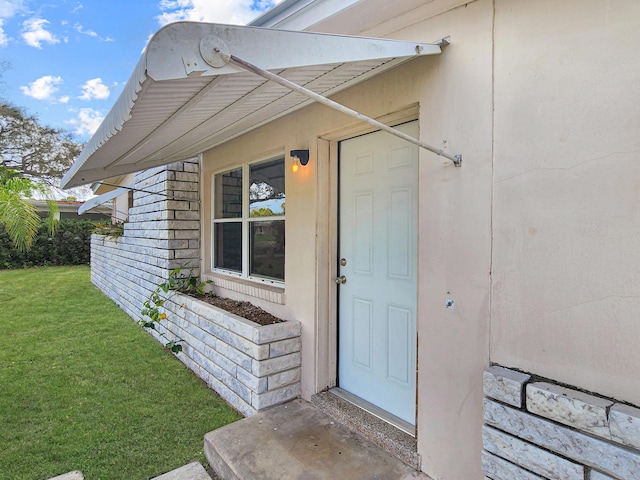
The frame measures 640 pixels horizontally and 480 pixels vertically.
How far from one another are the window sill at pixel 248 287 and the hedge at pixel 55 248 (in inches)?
486

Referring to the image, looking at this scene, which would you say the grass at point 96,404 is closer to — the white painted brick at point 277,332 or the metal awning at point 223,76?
the white painted brick at point 277,332

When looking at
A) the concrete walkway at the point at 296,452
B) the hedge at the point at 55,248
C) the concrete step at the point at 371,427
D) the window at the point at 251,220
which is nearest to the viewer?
the concrete walkway at the point at 296,452

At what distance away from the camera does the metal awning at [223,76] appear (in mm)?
1405

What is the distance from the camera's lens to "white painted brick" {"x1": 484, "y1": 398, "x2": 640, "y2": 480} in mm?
1458

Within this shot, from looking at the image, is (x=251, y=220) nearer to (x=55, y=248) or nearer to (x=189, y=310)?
(x=189, y=310)

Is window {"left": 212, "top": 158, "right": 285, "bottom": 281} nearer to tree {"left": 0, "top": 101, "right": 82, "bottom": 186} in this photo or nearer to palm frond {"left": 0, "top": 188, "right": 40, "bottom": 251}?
palm frond {"left": 0, "top": 188, "right": 40, "bottom": 251}

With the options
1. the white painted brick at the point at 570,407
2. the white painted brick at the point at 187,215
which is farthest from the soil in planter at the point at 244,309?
the white painted brick at the point at 570,407

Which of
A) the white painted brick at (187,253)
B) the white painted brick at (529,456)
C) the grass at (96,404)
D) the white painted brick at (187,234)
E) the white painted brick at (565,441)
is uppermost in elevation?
the white painted brick at (187,234)

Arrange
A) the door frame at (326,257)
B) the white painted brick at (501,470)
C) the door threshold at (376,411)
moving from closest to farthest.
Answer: the white painted brick at (501,470) < the door threshold at (376,411) < the door frame at (326,257)

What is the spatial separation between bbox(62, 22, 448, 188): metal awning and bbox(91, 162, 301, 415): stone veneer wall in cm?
175

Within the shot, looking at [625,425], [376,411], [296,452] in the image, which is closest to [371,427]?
[376,411]

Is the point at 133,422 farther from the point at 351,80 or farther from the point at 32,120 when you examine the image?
the point at 32,120

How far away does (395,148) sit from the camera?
2.93 meters

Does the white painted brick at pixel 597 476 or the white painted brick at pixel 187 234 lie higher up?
the white painted brick at pixel 187 234
